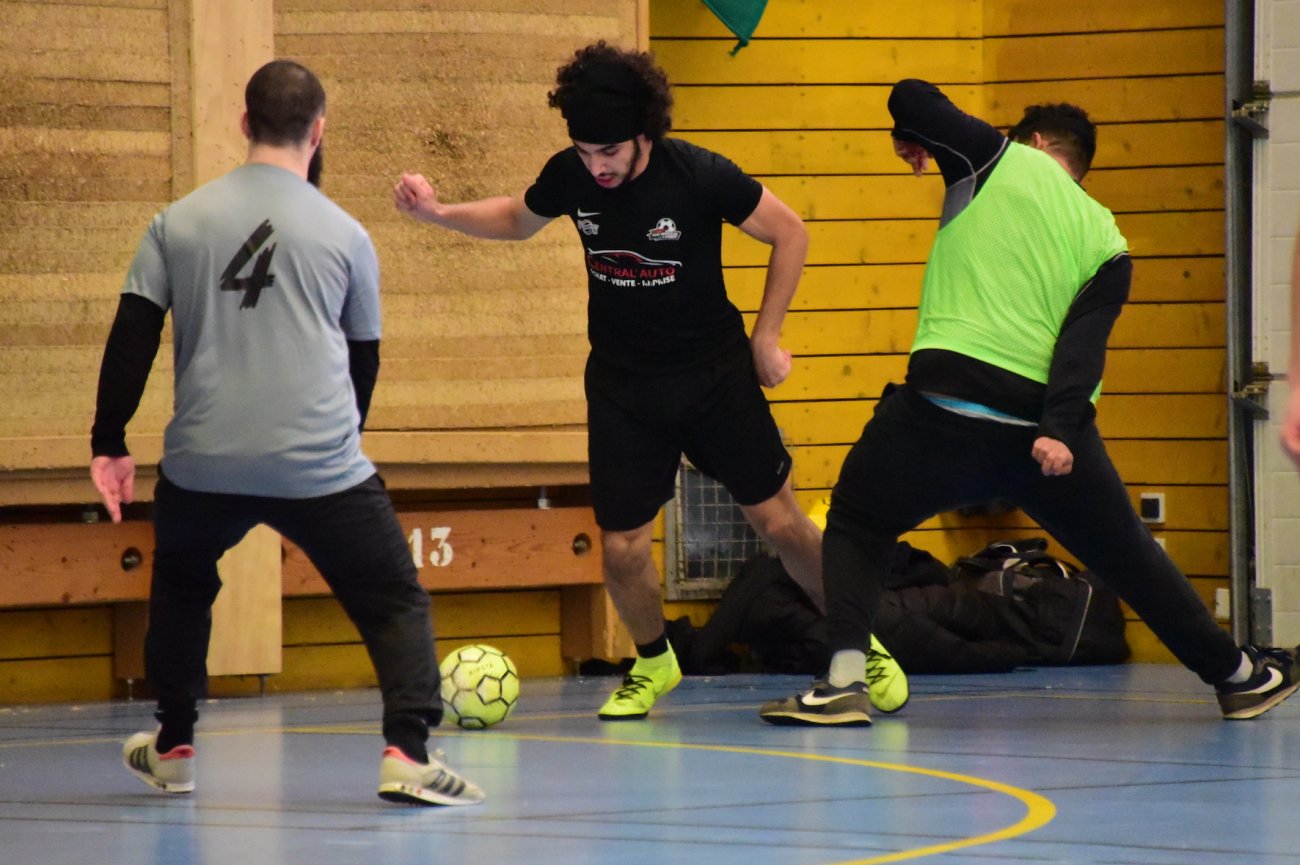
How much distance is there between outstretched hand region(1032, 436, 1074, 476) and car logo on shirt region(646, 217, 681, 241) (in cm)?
118

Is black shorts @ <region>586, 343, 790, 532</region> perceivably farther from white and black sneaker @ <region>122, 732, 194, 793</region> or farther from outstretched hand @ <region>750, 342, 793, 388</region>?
white and black sneaker @ <region>122, 732, 194, 793</region>

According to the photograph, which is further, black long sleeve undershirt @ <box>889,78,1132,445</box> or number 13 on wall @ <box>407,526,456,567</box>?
number 13 on wall @ <box>407,526,456,567</box>

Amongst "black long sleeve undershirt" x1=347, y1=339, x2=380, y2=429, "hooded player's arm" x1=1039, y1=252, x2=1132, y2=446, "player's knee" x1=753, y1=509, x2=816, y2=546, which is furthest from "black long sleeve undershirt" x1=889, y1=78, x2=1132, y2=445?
"black long sleeve undershirt" x1=347, y1=339, x2=380, y2=429

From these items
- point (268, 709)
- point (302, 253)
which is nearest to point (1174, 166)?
point (268, 709)

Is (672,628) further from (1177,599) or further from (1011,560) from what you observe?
(1177,599)

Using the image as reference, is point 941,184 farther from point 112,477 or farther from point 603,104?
point 112,477

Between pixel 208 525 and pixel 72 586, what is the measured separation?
113 inches

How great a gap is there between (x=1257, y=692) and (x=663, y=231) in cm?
213

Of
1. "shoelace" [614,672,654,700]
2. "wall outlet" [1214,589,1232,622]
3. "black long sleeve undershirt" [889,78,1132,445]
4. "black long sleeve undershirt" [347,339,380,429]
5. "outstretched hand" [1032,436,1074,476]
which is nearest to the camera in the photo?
"black long sleeve undershirt" [347,339,380,429]

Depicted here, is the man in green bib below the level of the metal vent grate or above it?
above

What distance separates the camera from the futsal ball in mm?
5805

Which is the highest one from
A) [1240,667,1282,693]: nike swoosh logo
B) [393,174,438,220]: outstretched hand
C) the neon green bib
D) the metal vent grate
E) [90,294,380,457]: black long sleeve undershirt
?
[393,174,438,220]: outstretched hand

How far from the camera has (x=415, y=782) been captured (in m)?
4.14

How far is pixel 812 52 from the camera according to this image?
8219 millimetres
